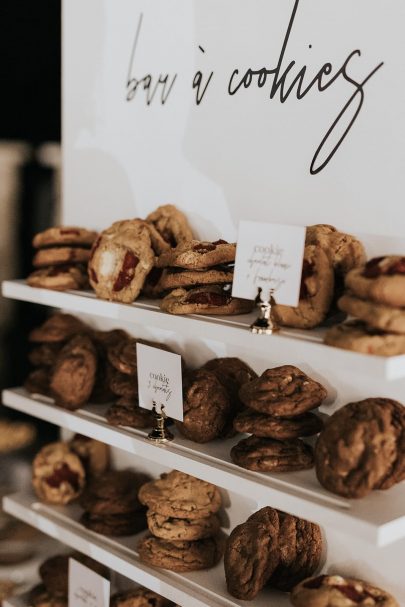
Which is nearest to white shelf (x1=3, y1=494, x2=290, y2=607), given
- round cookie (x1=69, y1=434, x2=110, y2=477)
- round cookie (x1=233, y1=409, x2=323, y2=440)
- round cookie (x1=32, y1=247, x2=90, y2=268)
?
round cookie (x1=69, y1=434, x2=110, y2=477)

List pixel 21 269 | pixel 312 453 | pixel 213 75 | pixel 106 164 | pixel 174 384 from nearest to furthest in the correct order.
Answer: pixel 312 453, pixel 174 384, pixel 213 75, pixel 106 164, pixel 21 269

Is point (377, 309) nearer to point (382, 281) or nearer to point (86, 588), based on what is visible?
point (382, 281)

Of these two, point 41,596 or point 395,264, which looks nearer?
point 395,264

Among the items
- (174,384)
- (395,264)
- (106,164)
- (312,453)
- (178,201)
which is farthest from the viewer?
(106,164)

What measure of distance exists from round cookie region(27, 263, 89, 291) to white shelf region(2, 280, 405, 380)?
0.06 feet

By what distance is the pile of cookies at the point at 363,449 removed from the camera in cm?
125

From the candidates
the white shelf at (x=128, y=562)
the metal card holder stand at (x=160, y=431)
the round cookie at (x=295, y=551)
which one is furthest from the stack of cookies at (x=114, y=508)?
the round cookie at (x=295, y=551)

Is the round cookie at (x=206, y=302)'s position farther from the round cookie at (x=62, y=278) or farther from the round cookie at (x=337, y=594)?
the round cookie at (x=337, y=594)

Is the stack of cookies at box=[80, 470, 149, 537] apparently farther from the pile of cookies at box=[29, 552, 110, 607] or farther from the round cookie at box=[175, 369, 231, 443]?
the round cookie at box=[175, 369, 231, 443]

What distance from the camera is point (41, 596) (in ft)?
6.64

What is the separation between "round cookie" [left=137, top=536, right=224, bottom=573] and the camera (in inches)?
65.1

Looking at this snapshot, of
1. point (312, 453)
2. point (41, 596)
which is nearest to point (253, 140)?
point (312, 453)

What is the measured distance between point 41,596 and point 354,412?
115 centimetres

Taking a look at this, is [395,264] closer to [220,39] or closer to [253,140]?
[253,140]
